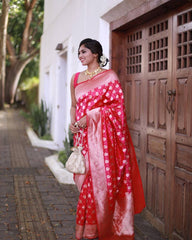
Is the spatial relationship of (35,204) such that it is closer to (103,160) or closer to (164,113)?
(103,160)

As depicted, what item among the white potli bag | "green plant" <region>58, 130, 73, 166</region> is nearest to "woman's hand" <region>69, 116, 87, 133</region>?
the white potli bag

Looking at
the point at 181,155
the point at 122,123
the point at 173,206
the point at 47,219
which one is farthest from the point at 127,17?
the point at 47,219

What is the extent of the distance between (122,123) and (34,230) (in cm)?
151

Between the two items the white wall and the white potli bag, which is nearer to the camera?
the white potli bag

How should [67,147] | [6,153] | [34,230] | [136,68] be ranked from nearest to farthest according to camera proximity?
[34,230] → [136,68] → [67,147] → [6,153]

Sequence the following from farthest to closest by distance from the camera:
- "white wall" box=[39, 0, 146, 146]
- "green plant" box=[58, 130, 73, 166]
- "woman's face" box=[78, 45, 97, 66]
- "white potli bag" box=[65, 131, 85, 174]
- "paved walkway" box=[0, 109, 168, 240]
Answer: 1. "green plant" box=[58, 130, 73, 166]
2. "white wall" box=[39, 0, 146, 146]
3. "paved walkway" box=[0, 109, 168, 240]
4. "woman's face" box=[78, 45, 97, 66]
5. "white potli bag" box=[65, 131, 85, 174]

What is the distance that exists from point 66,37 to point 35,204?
13.8ft

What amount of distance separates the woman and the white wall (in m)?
1.26

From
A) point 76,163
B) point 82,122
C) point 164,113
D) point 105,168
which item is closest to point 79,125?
point 82,122

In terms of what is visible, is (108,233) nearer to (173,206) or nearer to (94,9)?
(173,206)

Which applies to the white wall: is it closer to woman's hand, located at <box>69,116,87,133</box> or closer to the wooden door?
the wooden door

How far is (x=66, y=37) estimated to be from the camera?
757 centimetres

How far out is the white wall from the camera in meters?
4.86

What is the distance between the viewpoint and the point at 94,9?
5.28 m
